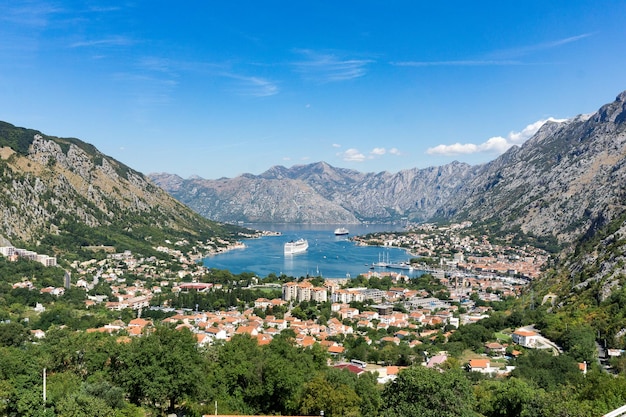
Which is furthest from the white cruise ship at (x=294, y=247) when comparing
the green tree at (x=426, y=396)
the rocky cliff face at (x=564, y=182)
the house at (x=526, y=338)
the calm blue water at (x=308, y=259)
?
the green tree at (x=426, y=396)

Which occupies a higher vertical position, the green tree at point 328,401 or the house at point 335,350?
the green tree at point 328,401

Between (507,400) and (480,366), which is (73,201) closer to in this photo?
(480,366)

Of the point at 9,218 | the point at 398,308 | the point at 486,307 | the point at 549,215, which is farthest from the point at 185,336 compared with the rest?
the point at 549,215

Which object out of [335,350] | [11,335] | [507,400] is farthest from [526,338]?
[11,335]

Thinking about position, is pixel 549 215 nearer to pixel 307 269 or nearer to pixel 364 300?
pixel 307 269

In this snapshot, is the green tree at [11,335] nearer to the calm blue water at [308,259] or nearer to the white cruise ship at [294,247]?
the calm blue water at [308,259]
